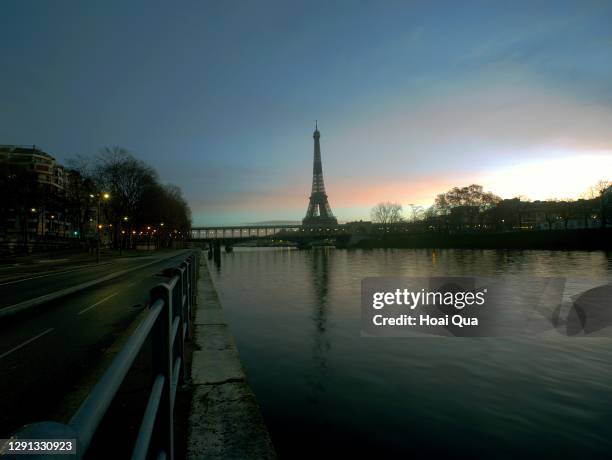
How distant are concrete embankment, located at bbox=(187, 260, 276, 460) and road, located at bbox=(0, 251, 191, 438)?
1.55 m

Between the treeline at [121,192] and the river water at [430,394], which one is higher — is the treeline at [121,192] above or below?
above

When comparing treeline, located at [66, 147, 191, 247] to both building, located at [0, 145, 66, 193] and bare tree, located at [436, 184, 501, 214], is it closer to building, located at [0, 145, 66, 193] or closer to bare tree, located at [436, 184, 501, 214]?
building, located at [0, 145, 66, 193]

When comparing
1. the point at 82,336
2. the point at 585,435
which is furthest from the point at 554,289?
the point at 82,336

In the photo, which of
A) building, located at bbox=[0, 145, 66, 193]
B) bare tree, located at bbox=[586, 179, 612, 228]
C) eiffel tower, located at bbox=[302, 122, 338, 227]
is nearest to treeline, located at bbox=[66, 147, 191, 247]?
building, located at bbox=[0, 145, 66, 193]

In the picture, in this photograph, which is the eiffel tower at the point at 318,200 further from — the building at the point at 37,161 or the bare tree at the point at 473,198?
the building at the point at 37,161

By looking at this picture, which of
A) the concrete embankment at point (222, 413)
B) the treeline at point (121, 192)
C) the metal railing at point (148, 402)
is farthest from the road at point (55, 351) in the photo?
the treeline at point (121, 192)

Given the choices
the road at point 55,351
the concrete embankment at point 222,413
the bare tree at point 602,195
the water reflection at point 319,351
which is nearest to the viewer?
the concrete embankment at point 222,413

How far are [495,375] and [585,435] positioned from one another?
277 cm

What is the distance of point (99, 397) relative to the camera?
1.47m

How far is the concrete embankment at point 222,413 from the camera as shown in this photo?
13.5 ft

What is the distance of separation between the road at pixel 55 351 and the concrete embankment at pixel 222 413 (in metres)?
1.55

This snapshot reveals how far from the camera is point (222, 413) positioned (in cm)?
493

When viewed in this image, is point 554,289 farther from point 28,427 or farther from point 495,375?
point 28,427

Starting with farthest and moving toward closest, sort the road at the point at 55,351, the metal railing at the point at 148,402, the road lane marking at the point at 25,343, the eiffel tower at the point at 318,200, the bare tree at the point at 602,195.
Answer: the eiffel tower at the point at 318,200
the bare tree at the point at 602,195
the road lane marking at the point at 25,343
the road at the point at 55,351
the metal railing at the point at 148,402
